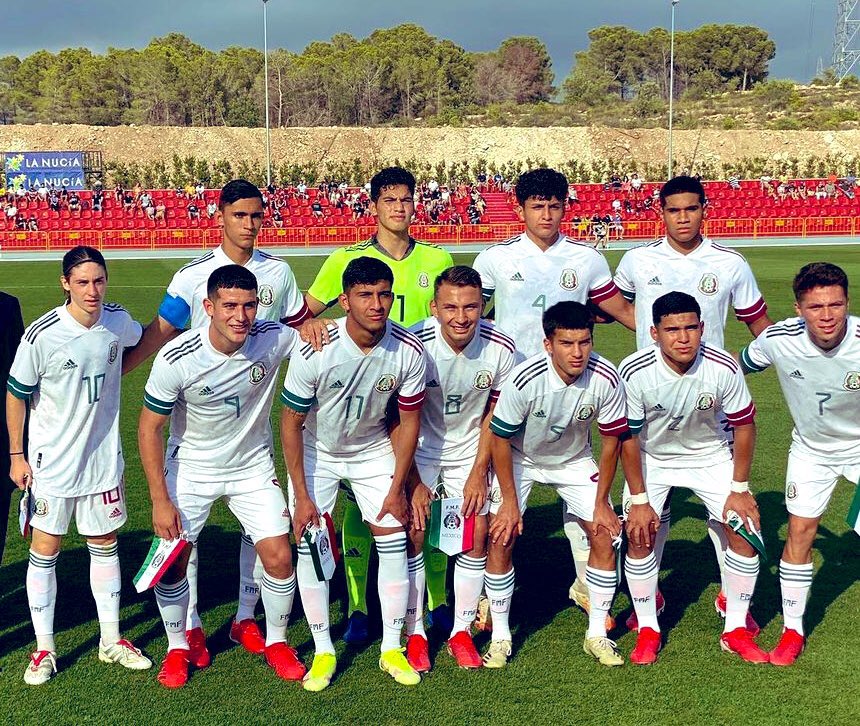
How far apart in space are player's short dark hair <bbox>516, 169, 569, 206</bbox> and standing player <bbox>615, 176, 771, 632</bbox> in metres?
0.72

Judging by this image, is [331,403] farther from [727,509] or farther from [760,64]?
[760,64]

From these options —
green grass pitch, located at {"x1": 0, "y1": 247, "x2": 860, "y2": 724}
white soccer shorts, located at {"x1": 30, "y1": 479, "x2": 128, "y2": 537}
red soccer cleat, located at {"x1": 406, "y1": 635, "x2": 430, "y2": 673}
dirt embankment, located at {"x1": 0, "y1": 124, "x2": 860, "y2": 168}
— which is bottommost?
green grass pitch, located at {"x1": 0, "y1": 247, "x2": 860, "y2": 724}

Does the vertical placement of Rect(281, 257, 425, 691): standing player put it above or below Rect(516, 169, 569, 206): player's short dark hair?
below

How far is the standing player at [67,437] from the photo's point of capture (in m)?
5.14

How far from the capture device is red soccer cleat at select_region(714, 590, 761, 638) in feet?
18.6

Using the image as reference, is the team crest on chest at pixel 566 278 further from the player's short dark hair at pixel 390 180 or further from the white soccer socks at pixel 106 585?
the white soccer socks at pixel 106 585

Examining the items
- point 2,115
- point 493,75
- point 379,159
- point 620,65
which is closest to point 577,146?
point 379,159

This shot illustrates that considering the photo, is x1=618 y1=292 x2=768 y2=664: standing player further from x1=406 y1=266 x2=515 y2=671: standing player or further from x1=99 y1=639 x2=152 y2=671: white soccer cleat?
x1=99 y1=639 x2=152 y2=671: white soccer cleat

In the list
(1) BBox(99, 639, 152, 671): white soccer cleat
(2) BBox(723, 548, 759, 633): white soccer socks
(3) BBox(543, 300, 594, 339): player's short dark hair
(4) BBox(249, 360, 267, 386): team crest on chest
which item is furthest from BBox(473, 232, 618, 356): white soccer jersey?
(1) BBox(99, 639, 152, 671): white soccer cleat

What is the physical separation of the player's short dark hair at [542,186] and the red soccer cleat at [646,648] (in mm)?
2676

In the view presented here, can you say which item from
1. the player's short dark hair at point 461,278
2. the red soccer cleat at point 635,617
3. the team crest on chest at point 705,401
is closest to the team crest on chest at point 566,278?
the player's short dark hair at point 461,278

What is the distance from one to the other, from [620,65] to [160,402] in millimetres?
128480

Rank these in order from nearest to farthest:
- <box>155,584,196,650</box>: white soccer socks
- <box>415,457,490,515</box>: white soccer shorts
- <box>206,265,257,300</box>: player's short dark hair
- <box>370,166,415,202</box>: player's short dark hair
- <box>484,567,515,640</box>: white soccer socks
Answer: <box>206,265,257,300</box>: player's short dark hair, <box>155,584,196,650</box>: white soccer socks, <box>484,567,515,640</box>: white soccer socks, <box>415,457,490,515</box>: white soccer shorts, <box>370,166,415,202</box>: player's short dark hair

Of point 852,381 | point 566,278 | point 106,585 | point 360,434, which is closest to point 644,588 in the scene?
point 852,381
